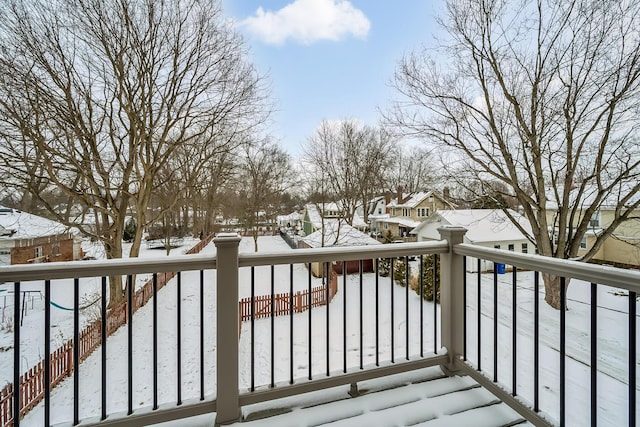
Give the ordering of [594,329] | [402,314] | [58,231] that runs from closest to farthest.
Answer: [594,329] < [402,314] < [58,231]

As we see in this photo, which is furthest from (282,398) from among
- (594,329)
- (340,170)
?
(340,170)

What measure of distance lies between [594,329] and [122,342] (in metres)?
6.94

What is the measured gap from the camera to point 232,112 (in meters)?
7.90

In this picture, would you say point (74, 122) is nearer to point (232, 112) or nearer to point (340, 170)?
point (232, 112)

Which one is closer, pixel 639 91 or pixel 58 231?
pixel 639 91

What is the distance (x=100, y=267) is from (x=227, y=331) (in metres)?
0.75

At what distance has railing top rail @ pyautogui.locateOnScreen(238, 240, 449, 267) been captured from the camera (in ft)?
6.04

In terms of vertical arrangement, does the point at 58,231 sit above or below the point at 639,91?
below

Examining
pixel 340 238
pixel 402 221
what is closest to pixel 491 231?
pixel 340 238

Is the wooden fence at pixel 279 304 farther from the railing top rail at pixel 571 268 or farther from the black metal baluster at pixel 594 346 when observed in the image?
the black metal baluster at pixel 594 346

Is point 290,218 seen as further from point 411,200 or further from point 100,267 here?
point 100,267

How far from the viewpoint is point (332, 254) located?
1963 millimetres

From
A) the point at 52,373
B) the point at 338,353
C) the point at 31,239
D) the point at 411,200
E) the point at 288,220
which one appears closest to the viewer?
the point at 52,373

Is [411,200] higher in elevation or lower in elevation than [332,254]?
higher
